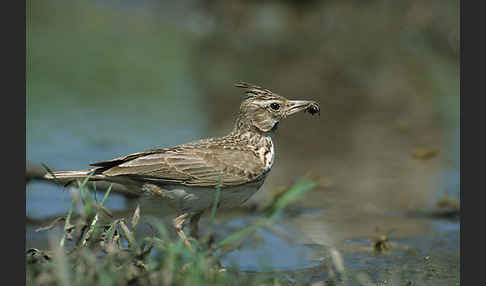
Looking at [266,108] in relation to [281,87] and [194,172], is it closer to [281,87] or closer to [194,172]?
[194,172]

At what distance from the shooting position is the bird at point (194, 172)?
548cm

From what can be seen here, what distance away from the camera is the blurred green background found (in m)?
9.21

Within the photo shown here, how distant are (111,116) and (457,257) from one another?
6713 millimetres

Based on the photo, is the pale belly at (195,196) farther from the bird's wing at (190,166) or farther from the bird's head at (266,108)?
the bird's head at (266,108)

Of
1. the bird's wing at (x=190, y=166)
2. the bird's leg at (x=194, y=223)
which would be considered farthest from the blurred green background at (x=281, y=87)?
the bird's wing at (x=190, y=166)

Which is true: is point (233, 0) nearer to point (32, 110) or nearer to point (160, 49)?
point (160, 49)

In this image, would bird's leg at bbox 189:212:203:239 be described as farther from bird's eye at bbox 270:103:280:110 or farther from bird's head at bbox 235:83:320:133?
bird's eye at bbox 270:103:280:110

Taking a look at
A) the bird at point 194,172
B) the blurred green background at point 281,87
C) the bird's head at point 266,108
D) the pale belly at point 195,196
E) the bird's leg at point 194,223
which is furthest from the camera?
the blurred green background at point 281,87

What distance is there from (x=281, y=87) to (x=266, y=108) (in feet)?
25.5

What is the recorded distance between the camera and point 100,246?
4.56m

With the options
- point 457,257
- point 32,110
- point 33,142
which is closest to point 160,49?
point 32,110

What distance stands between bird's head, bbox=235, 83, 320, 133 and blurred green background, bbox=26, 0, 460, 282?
1471mm

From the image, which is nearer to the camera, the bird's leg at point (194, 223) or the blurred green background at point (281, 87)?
the bird's leg at point (194, 223)

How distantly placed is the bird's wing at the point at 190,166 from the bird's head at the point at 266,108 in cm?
35
